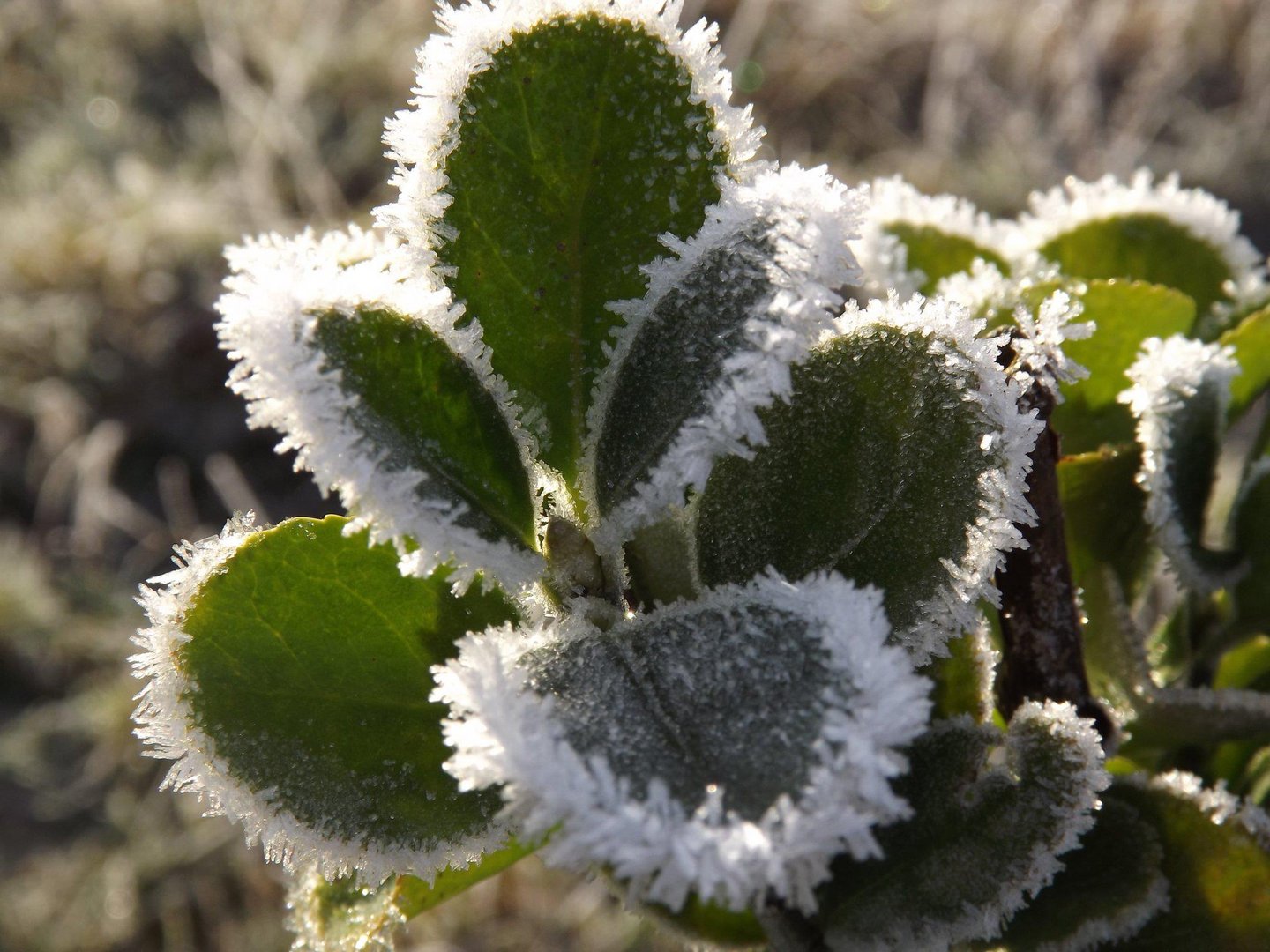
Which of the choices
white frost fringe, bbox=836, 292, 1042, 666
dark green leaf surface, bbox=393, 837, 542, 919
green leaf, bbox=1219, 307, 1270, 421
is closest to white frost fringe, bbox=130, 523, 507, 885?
dark green leaf surface, bbox=393, 837, 542, 919

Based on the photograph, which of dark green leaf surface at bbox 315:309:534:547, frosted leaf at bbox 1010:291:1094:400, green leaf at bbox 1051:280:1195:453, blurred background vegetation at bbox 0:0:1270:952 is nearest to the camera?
dark green leaf surface at bbox 315:309:534:547

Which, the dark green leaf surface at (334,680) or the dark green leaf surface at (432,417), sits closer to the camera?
the dark green leaf surface at (432,417)

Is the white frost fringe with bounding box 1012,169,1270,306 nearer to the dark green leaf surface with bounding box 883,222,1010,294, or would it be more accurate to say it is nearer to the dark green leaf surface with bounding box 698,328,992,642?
the dark green leaf surface with bounding box 883,222,1010,294

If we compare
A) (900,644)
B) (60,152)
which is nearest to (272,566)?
(900,644)

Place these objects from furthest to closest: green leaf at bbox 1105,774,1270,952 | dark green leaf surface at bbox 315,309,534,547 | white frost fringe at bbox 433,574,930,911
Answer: green leaf at bbox 1105,774,1270,952 → dark green leaf surface at bbox 315,309,534,547 → white frost fringe at bbox 433,574,930,911

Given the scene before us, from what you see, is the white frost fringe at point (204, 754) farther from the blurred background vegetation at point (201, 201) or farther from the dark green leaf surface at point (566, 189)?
the blurred background vegetation at point (201, 201)

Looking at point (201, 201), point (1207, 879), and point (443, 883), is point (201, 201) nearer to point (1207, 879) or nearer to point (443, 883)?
point (443, 883)

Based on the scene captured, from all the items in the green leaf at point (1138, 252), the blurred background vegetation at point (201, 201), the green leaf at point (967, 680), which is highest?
the blurred background vegetation at point (201, 201)

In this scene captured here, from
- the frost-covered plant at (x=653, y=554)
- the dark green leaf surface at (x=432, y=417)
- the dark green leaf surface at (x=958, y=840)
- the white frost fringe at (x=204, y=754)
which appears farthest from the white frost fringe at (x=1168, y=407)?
the white frost fringe at (x=204, y=754)
